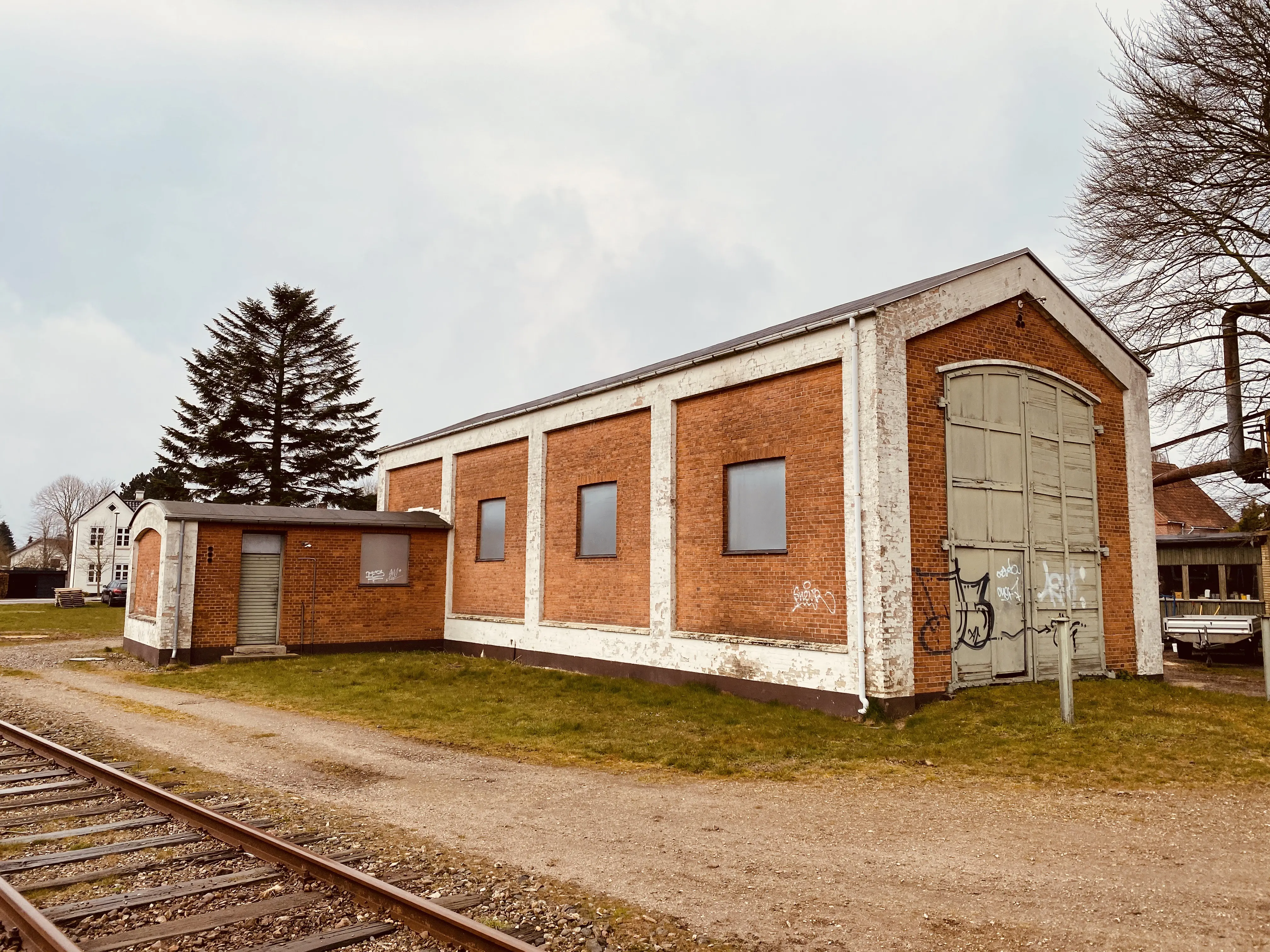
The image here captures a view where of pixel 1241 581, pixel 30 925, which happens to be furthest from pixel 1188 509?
pixel 30 925

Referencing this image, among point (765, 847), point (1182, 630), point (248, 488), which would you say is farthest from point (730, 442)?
point (248, 488)

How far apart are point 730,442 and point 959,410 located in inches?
133

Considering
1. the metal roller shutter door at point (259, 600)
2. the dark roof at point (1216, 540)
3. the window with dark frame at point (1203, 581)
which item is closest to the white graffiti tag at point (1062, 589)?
the dark roof at point (1216, 540)

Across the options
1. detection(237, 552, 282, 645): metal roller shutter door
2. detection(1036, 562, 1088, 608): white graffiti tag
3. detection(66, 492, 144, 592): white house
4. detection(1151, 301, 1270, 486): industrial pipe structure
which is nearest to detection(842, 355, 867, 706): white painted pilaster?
detection(1036, 562, 1088, 608): white graffiti tag

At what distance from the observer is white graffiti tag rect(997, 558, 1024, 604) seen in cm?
1233

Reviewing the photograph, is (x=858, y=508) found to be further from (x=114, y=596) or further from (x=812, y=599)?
(x=114, y=596)

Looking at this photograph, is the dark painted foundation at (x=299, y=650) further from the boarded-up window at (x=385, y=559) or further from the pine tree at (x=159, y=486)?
the pine tree at (x=159, y=486)

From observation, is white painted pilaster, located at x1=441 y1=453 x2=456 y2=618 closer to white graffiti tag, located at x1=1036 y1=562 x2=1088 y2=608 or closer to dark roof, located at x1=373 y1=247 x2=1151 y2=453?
dark roof, located at x1=373 y1=247 x2=1151 y2=453

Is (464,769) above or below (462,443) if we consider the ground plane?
below

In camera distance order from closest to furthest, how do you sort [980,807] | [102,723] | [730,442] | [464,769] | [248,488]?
[980,807] < [464,769] < [102,723] < [730,442] < [248,488]

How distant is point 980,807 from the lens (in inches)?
282

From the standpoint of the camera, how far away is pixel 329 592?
64.5 ft

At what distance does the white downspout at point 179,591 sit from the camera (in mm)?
17531

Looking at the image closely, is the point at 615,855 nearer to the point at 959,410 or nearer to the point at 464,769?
the point at 464,769
